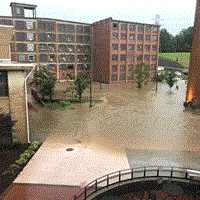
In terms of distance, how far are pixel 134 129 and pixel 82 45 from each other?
4371cm

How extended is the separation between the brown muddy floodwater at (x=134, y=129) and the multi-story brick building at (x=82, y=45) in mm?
25993

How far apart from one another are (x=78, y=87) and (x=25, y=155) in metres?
20.3

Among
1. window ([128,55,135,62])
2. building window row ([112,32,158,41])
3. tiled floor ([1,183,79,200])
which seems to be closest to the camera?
tiled floor ([1,183,79,200])

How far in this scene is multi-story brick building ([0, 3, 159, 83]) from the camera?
173 feet

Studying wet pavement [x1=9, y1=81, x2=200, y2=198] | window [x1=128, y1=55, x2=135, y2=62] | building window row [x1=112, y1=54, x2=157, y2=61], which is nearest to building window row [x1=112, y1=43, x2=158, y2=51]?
building window row [x1=112, y1=54, x2=157, y2=61]

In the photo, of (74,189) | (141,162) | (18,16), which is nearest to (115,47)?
(18,16)

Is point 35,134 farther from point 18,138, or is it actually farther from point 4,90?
point 4,90

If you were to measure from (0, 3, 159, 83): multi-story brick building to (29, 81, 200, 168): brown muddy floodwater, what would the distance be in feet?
85.3

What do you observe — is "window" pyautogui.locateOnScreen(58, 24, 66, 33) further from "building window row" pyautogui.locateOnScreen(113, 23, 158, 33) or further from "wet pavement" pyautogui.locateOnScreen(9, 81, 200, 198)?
"wet pavement" pyautogui.locateOnScreen(9, 81, 200, 198)

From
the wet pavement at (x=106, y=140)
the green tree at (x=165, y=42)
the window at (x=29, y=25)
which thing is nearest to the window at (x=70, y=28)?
the window at (x=29, y=25)

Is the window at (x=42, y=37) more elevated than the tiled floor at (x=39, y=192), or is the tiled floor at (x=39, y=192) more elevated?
the window at (x=42, y=37)

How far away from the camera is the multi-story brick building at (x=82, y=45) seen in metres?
Answer: 52.6

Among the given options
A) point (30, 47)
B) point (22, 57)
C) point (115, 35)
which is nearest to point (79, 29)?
point (115, 35)

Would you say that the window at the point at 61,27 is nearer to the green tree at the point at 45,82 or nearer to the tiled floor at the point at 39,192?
the green tree at the point at 45,82
